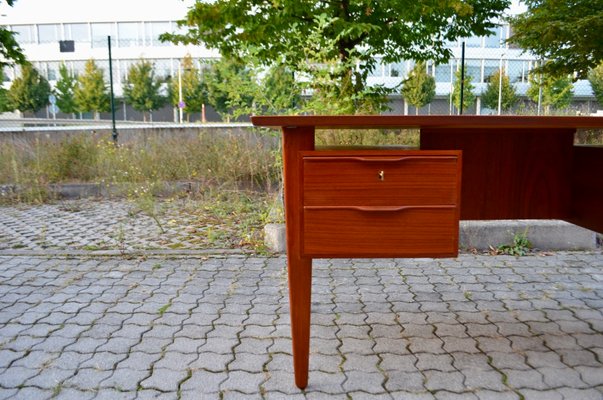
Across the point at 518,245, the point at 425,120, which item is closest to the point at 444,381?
the point at 425,120

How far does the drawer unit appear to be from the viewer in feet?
5.69

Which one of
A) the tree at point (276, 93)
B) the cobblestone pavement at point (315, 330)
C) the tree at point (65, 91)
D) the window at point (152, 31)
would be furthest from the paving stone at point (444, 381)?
the window at point (152, 31)

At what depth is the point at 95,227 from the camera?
200 inches

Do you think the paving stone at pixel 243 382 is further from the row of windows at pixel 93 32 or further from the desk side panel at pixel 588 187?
the row of windows at pixel 93 32

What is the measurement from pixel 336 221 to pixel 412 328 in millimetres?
1084

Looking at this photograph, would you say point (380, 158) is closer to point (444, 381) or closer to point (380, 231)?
point (380, 231)

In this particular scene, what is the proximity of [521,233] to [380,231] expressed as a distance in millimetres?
2719

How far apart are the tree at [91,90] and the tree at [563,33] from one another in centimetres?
2995

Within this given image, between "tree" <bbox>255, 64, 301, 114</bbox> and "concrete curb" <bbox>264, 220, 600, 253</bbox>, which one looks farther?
"tree" <bbox>255, 64, 301, 114</bbox>

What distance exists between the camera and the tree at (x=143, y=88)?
122 feet

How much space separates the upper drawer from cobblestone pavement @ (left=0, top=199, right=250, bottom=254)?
2.71m

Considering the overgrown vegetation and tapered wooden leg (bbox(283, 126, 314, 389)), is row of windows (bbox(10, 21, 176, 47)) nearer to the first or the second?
the overgrown vegetation

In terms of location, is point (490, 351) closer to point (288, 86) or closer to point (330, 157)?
point (330, 157)

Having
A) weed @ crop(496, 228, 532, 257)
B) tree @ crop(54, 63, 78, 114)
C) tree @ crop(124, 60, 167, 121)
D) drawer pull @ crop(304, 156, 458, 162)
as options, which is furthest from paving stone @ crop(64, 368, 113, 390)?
tree @ crop(124, 60, 167, 121)
